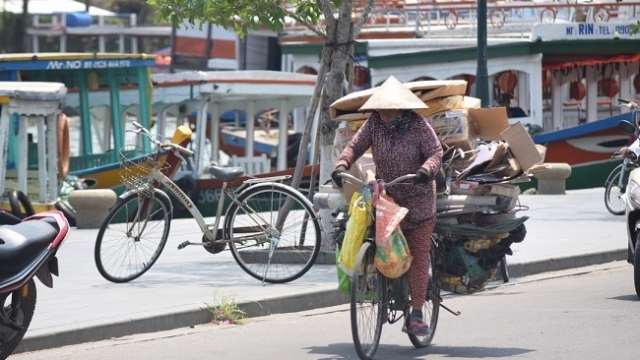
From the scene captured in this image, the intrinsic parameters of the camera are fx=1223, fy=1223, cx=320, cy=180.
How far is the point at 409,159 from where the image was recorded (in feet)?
25.7

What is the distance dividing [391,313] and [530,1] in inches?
680

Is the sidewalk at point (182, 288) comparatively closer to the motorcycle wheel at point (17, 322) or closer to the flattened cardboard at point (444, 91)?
the motorcycle wheel at point (17, 322)

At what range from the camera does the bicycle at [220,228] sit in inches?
411

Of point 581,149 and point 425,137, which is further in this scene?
point 581,149

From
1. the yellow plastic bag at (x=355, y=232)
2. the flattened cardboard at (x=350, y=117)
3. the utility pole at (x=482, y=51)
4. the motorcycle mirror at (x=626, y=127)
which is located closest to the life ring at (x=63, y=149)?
the utility pole at (x=482, y=51)

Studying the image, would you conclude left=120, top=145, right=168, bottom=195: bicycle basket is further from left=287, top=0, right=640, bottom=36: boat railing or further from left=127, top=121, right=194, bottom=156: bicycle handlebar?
left=287, top=0, right=640, bottom=36: boat railing

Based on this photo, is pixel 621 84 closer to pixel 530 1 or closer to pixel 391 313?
pixel 530 1

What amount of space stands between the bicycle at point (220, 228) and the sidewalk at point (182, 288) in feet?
0.56

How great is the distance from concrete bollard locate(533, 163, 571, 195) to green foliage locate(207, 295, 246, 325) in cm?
1115

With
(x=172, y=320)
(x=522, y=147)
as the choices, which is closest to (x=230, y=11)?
(x=172, y=320)

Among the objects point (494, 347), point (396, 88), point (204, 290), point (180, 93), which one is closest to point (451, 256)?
point (494, 347)

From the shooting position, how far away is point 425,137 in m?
7.86

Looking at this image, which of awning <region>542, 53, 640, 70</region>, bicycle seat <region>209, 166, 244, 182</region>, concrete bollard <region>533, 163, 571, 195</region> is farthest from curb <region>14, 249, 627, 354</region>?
awning <region>542, 53, 640, 70</region>

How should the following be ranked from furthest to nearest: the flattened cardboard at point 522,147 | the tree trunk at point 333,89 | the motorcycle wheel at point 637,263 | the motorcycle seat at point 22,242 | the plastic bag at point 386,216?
the tree trunk at point 333,89
the motorcycle wheel at point 637,263
the flattened cardboard at point 522,147
the plastic bag at point 386,216
the motorcycle seat at point 22,242
